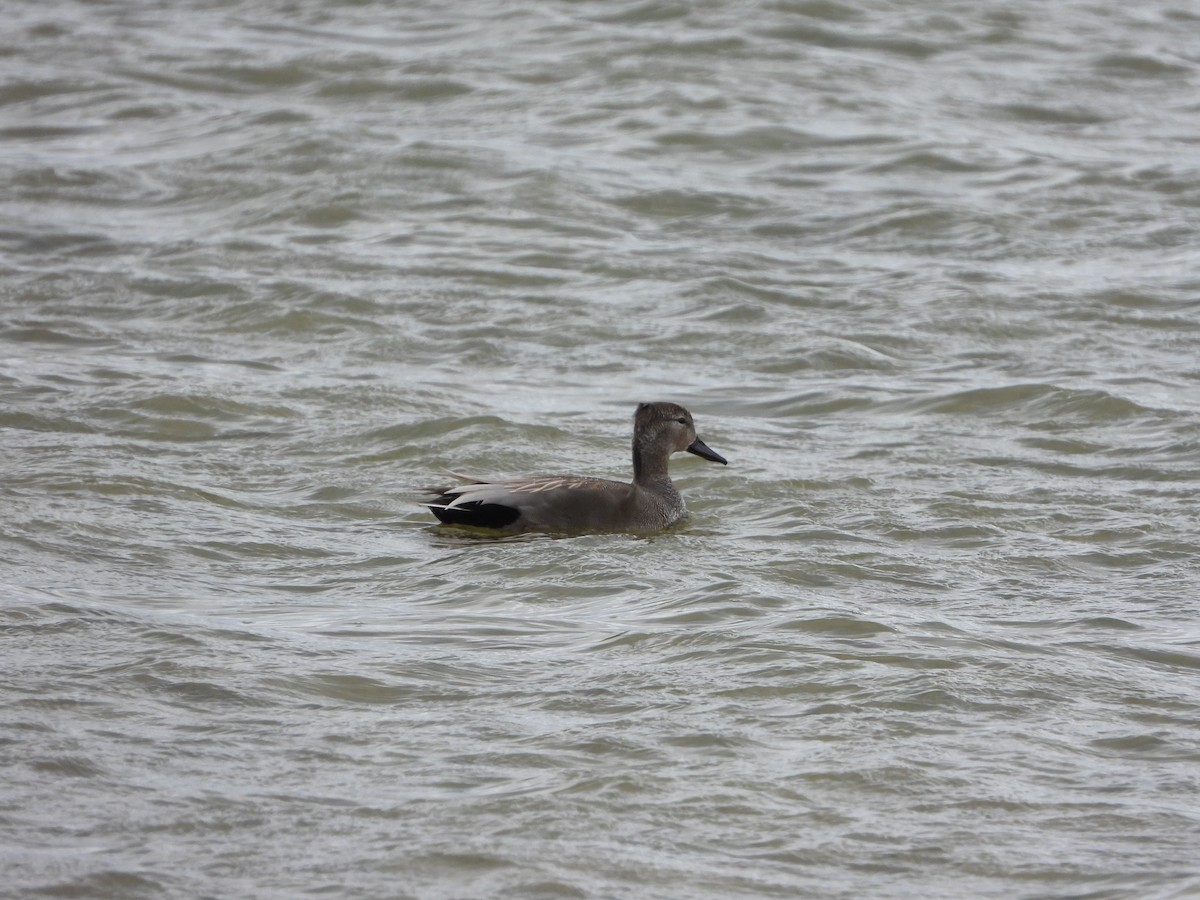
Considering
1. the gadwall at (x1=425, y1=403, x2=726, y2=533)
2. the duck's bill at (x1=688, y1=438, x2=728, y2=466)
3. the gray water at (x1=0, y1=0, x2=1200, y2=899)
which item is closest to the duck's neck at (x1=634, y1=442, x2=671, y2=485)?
the gadwall at (x1=425, y1=403, x2=726, y2=533)

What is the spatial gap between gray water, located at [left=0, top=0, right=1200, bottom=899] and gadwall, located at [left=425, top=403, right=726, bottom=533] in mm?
123

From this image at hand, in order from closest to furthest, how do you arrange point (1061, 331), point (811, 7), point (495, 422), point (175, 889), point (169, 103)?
point (175, 889)
point (495, 422)
point (1061, 331)
point (169, 103)
point (811, 7)

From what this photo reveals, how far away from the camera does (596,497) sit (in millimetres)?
8758

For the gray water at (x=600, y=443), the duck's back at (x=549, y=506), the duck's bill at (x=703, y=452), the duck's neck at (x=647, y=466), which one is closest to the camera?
the gray water at (x=600, y=443)

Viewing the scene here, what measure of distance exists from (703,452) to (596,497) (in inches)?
33.4

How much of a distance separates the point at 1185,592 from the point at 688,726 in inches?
104

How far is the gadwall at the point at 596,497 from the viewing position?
8555 millimetres

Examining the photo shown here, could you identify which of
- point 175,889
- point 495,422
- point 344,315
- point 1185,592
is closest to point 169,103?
point 344,315

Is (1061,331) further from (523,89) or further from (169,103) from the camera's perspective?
(169,103)

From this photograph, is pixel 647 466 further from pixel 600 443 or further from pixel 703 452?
pixel 600 443

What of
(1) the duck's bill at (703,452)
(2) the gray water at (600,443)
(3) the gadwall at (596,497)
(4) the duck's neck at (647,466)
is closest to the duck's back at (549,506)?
(3) the gadwall at (596,497)

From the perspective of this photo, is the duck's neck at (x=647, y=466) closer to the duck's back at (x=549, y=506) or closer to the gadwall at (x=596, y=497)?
the gadwall at (x=596, y=497)

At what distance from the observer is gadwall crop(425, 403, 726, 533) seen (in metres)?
8.55

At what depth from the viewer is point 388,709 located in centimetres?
634
